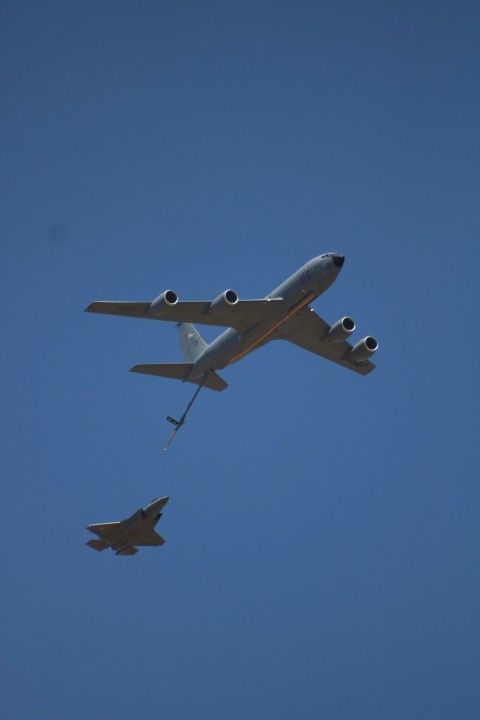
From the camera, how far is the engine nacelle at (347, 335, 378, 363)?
2490 inches

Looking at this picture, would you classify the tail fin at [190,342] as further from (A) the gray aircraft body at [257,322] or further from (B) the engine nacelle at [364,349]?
(B) the engine nacelle at [364,349]

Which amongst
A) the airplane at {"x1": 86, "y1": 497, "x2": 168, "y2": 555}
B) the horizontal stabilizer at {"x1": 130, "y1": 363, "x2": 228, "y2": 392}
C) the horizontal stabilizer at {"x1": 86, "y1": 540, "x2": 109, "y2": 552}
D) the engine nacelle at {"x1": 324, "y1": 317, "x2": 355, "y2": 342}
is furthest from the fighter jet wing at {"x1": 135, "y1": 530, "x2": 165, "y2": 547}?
the engine nacelle at {"x1": 324, "y1": 317, "x2": 355, "y2": 342}

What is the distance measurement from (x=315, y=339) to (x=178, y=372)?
7.86 meters

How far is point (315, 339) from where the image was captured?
63125 millimetres

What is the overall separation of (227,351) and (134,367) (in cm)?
523

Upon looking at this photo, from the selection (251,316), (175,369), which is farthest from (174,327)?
(251,316)

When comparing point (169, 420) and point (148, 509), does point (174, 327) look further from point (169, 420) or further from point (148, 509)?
point (148, 509)

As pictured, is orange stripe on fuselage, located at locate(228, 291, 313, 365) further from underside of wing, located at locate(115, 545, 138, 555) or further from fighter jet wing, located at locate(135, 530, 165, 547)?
underside of wing, located at locate(115, 545, 138, 555)

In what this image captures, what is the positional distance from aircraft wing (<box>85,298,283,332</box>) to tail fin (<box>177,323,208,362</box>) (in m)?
8.42

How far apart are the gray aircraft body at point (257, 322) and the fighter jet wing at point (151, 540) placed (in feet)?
29.2

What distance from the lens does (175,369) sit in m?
62.6

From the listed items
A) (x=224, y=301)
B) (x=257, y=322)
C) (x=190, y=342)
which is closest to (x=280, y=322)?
(x=257, y=322)

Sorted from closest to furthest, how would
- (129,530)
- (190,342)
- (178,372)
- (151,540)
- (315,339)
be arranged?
(129,530) → (178,372) → (315,339) → (151,540) → (190,342)

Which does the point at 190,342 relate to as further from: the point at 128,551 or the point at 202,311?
the point at 128,551
